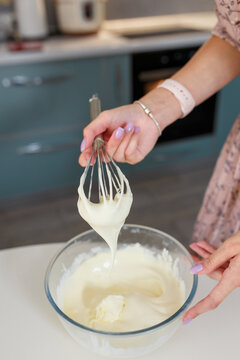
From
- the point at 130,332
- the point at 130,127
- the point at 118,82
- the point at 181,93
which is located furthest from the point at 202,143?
the point at 130,332

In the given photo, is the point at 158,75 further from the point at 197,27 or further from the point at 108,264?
the point at 108,264

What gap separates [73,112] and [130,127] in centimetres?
128

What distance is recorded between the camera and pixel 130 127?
810mm

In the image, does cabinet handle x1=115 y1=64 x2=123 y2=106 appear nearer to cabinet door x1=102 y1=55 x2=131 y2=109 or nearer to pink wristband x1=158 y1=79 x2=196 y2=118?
cabinet door x1=102 y1=55 x2=131 y2=109

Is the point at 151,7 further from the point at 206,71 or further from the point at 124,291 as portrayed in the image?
the point at 124,291

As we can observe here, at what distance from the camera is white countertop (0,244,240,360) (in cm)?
58

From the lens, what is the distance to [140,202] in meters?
2.22

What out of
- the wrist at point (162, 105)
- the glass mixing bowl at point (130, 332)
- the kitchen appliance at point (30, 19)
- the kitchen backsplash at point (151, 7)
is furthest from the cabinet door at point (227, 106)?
the glass mixing bowl at point (130, 332)

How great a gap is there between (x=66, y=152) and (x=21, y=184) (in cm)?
32

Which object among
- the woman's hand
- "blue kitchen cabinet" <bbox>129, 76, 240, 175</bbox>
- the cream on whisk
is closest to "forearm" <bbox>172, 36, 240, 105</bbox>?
the woman's hand

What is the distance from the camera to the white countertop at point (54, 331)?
577 mm

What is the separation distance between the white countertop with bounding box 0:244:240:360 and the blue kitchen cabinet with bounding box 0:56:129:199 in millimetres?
1353

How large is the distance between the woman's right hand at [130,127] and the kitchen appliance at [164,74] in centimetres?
123

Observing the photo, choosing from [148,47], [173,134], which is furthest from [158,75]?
[173,134]
